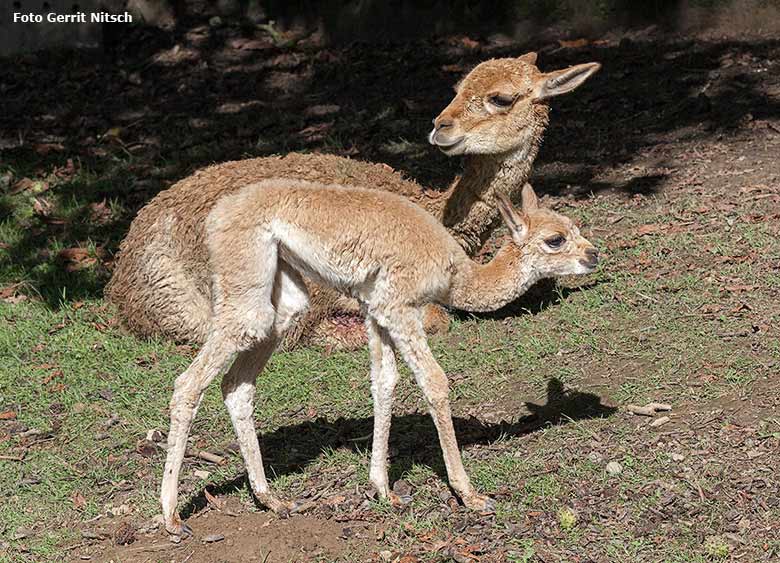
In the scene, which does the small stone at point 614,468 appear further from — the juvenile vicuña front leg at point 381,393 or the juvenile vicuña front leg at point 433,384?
the juvenile vicuña front leg at point 381,393

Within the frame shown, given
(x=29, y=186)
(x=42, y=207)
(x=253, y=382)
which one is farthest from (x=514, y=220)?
(x=29, y=186)

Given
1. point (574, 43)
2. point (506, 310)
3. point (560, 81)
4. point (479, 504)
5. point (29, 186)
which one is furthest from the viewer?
point (574, 43)

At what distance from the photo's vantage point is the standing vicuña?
18.1 feet

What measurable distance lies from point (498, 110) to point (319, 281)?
7.86 feet

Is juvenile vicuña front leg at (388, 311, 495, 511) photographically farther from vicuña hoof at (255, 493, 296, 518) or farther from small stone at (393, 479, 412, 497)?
vicuña hoof at (255, 493, 296, 518)

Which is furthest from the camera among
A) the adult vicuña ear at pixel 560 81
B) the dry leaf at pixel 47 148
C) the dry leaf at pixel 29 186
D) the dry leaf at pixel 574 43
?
the dry leaf at pixel 574 43

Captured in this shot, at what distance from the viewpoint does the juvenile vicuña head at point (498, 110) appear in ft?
25.0

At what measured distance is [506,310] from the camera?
845 centimetres

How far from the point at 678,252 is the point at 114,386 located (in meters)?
4.17

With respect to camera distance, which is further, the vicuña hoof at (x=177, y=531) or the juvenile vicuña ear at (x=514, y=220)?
the juvenile vicuña ear at (x=514, y=220)

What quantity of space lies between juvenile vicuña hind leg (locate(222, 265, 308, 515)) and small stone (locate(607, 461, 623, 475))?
1638mm

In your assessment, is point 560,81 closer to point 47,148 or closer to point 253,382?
point 253,382

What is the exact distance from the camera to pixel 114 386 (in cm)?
763

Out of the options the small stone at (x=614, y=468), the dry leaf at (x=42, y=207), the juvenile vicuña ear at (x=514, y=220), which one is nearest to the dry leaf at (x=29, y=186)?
the dry leaf at (x=42, y=207)
